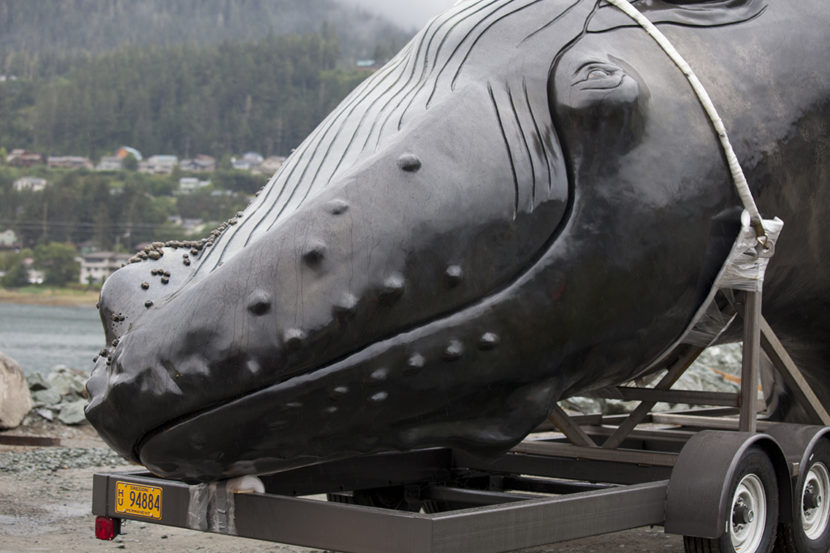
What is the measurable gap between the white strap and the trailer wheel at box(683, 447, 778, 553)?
1.02 m

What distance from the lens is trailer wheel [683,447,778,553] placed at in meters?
4.88

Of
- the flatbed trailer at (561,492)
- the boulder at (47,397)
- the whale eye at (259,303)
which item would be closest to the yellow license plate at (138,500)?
the flatbed trailer at (561,492)

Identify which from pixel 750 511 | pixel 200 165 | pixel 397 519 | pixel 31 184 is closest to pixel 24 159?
pixel 31 184

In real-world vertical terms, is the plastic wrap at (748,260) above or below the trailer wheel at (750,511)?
above

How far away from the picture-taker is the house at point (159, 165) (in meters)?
143

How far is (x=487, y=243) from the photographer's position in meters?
4.47

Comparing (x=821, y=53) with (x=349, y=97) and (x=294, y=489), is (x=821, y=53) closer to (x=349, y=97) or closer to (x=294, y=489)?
(x=349, y=97)

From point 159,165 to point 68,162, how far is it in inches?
450

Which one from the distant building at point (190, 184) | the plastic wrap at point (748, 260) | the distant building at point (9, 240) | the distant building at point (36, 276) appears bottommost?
the plastic wrap at point (748, 260)

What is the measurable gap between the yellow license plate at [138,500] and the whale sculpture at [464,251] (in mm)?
244

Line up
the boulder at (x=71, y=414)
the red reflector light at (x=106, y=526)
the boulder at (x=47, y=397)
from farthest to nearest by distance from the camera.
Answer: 1. the boulder at (x=47, y=397)
2. the boulder at (x=71, y=414)
3. the red reflector light at (x=106, y=526)

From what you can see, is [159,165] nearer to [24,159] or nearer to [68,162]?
[68,162]

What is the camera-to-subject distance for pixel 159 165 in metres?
147

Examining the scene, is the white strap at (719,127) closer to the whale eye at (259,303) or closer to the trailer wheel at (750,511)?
the trailer wheel at (750,511)
